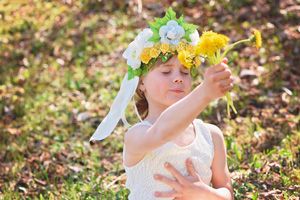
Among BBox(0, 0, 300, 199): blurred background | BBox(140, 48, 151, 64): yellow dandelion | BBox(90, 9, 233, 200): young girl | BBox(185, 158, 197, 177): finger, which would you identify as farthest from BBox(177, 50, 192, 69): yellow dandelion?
BBox(0, 0, 300, 199): blurred background

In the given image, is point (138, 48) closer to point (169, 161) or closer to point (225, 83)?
point (169, 161)

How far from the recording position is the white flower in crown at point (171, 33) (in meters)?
3.30

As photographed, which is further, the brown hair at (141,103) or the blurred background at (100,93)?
the blurred background at (100,93)

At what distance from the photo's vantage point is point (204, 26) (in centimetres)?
767

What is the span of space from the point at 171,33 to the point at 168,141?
54 centimetres

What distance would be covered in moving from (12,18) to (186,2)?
2159 mm

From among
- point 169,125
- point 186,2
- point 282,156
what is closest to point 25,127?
point 282,156

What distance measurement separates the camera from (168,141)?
3.10 metres

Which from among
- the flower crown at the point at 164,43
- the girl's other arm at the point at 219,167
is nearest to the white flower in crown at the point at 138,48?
the flower crown at the point at 164,43

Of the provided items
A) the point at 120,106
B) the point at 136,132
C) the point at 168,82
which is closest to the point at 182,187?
the point at 136,132

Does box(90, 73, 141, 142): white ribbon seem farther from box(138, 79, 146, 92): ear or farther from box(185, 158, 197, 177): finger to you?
box(185, 158, 197, 177): finger

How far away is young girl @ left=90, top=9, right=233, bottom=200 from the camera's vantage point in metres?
3.20

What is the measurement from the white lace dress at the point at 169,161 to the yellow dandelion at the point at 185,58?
38 cm

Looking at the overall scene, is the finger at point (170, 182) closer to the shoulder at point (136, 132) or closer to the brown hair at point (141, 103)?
the shoulder at point (136, 132)
